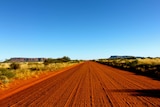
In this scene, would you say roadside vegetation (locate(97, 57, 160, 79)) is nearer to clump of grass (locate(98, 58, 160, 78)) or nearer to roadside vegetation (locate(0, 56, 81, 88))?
clump of grass (locate(98, 58, 160, 78))

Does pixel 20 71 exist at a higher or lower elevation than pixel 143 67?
lower

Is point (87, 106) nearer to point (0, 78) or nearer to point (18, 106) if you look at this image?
point (18, 106)

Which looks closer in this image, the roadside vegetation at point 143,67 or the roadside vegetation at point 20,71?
the roadside vegetation at point 20,71

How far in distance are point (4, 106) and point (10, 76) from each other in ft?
40.2

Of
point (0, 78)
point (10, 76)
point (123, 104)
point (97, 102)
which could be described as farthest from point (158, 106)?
point (10, 76)

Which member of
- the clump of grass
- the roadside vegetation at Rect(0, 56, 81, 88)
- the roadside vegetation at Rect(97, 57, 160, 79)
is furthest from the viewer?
the clump of grass

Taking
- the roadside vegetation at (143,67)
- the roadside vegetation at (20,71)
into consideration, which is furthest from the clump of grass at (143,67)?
the roadside vegetation at (20,71)

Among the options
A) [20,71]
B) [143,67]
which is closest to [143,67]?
[143,67]

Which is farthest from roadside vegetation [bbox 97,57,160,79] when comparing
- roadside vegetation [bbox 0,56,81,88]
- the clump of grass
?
roadside vegetation [bbox 0,56,81,88]

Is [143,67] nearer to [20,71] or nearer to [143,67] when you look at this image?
[143,67]

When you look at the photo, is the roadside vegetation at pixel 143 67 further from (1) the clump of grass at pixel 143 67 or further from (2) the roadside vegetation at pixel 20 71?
→ (2) the roadside vegetation at pixel 20 71

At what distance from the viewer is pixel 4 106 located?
8.66 meters

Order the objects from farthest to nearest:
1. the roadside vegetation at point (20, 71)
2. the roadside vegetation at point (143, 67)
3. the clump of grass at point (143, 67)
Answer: the clump of grass at point (143, 67) < the roadside vegetation at point (143, 67) < the roadside vegetation at point (20, 71)

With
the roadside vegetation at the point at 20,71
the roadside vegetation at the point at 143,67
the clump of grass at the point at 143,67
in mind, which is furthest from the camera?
the clump of grass at the point at 143,67
